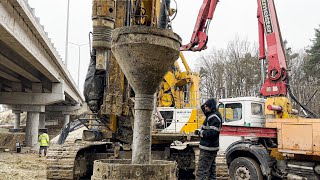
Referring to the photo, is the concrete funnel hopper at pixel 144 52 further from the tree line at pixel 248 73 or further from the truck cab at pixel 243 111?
the tree line at pixel 248 73

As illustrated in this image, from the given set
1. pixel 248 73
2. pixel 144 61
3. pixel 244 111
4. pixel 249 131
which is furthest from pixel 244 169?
pixel 248 73

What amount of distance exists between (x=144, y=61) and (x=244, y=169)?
575cm

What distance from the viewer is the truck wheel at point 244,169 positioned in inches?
370

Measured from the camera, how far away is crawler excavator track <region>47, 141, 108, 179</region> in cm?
815

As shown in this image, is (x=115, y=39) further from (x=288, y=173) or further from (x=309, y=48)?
(x=309, y=48)

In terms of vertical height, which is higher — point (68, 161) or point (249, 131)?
point (249, 131)

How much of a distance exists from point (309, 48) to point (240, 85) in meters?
8.44

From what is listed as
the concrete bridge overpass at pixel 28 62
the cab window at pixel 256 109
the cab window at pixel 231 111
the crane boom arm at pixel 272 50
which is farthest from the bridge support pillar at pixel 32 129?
the crane boom arm at pixel 272 50

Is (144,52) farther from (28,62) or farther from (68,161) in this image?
(28,62)

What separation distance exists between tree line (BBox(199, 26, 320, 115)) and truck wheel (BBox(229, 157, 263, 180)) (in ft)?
91.8

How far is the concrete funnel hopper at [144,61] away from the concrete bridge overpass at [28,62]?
9583 millimetres

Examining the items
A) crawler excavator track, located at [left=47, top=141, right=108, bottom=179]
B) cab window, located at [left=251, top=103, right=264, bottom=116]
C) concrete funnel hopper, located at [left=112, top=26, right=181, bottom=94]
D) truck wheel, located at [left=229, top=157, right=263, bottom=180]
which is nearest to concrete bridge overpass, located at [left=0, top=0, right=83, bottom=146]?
crawler excavator track, located at [left=47, top=141, right=108, bottom=179]

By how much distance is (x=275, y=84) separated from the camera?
11789mm

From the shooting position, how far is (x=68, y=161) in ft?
26.9
